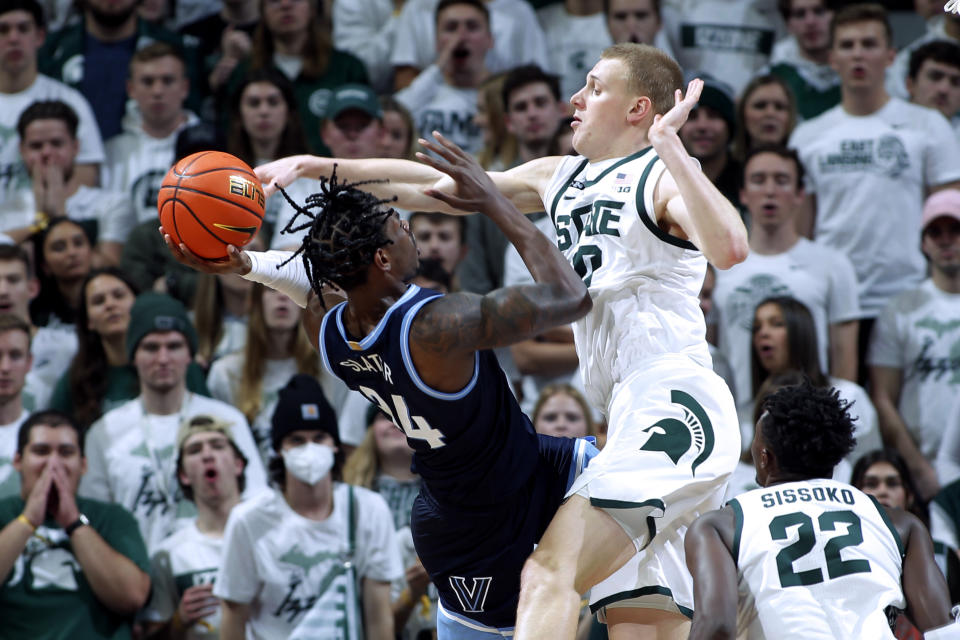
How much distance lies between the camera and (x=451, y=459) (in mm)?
4145

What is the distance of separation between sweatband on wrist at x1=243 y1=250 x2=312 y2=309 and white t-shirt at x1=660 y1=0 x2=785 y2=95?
5.51 metres

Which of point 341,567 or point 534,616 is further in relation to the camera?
point 341,567

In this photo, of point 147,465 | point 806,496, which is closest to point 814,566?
point 806,496

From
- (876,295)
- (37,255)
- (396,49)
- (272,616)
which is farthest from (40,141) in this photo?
(876,295)

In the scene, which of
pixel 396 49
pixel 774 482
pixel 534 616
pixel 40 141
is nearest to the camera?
pixel 534 616

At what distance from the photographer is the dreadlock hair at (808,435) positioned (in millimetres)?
4422

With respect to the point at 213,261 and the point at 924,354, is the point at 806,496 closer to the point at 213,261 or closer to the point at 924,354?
the point at 213,261

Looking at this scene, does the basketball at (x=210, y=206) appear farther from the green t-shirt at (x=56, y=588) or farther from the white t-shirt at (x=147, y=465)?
the white t-shirt at (x=147, y=465)

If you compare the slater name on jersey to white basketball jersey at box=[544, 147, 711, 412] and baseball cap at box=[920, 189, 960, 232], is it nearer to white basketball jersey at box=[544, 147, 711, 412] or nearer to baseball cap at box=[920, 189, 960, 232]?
white basketball jersey at box=[544, 147, 711, 412]

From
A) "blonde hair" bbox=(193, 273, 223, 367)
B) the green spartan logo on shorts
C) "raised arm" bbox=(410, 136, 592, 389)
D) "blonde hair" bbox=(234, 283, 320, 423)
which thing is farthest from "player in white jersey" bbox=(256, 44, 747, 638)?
"blonde hair" bbox=(193, 273, 223, 367)

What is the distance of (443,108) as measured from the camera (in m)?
9.23

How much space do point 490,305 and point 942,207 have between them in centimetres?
480

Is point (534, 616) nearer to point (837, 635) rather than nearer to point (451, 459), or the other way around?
point (451, 459)

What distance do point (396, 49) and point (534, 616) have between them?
6.60 m
